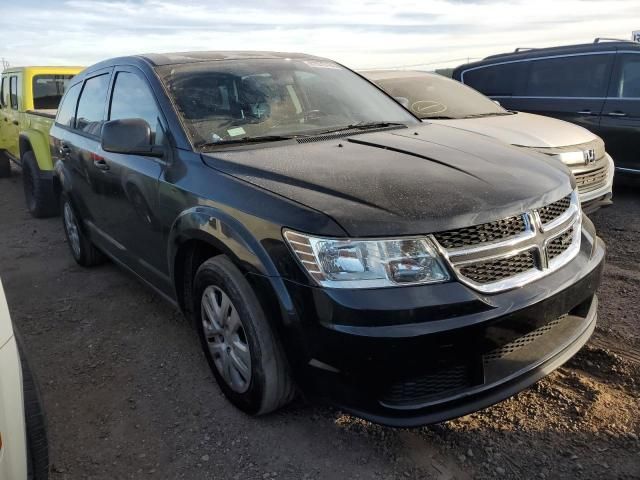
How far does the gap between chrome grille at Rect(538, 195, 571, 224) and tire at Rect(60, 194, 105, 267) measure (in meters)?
3.64

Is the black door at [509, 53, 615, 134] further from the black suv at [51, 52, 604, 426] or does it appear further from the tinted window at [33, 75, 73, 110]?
the tinted window at [33, 75, 73, 110]

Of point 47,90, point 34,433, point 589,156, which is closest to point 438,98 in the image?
point 589,156

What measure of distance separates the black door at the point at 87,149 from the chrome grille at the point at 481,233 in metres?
2.59

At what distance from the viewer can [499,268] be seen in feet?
7.09

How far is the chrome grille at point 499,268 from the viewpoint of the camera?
A: 210 centimetres

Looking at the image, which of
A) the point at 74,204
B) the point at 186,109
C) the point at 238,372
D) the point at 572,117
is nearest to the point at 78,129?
the point at 74,204

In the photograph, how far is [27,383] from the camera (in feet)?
6.45

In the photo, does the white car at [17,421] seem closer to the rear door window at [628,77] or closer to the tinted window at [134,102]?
the tinted window at [134,102]

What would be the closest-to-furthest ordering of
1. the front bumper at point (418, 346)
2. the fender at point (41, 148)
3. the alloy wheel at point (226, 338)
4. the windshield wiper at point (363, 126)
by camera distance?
the front bumper at point (418, 346), the alloy wheel at point (226, 338), the windshield wiper at point (363, 126), the fender at point (41, 148)

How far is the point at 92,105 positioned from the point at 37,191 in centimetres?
316

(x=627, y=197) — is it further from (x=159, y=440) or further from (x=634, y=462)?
(x=159, y=440)

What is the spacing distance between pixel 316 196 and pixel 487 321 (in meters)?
0.81

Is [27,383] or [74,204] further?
[74,204]

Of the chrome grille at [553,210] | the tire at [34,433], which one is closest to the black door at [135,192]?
the tire at [34,433]
